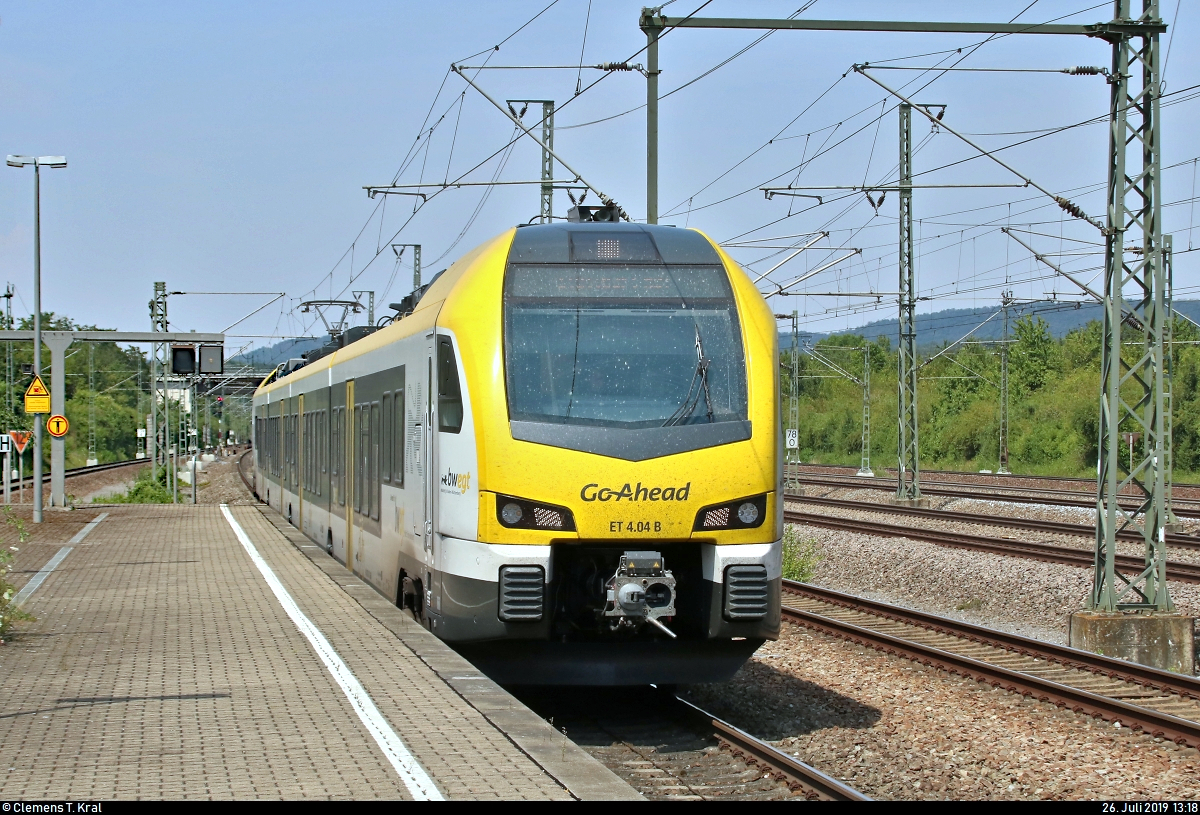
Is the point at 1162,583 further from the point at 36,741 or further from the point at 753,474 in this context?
the point at 36,741

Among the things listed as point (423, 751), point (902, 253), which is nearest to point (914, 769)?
point (423, 751)

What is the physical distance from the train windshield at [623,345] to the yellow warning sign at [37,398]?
19.9 metres

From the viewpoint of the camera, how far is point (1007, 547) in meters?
20.6

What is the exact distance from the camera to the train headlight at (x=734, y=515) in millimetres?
8648

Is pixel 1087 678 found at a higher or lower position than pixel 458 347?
lower

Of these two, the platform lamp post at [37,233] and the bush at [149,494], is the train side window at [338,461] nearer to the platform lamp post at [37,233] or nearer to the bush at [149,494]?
the platform lamp post at [37,233]

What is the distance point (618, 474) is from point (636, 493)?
174 mm

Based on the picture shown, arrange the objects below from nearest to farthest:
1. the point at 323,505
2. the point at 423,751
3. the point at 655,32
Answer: the point at 423,751, the point at 655,32, the point at 323,505

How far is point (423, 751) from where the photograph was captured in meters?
6.64

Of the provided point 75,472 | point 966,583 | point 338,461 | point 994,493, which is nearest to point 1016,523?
point 966,583

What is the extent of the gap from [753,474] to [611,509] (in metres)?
1.03

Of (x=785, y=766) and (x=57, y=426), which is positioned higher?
(x=57, y=426)

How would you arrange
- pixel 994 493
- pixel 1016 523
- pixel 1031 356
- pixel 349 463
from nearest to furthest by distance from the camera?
pixel 349 463 < pixel 1016 523 < pixel 994 493 < pixel 1031 356

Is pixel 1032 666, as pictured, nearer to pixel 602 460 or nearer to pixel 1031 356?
pixel 602 460
